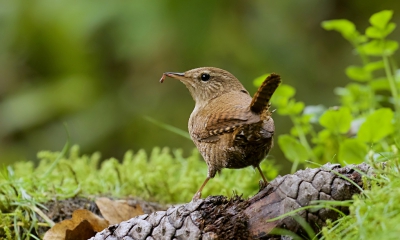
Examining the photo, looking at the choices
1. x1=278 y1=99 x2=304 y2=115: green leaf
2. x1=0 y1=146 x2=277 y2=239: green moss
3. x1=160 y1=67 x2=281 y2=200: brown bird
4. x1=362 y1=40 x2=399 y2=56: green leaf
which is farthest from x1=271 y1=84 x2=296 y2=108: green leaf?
x1=362 y1=40 x2=399 y2=56: green leaf

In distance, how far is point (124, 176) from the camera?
327 centimetres

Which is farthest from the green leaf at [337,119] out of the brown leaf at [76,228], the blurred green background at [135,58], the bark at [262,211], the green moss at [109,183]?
the blurred green background at [135,58]

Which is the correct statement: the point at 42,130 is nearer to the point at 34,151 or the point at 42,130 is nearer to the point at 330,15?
the point at 34,151

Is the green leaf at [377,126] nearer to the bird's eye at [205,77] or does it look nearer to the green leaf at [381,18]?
the green leaf at [381,18]

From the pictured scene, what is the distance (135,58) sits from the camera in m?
5.72

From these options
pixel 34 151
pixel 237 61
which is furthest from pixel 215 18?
pixel 34 151

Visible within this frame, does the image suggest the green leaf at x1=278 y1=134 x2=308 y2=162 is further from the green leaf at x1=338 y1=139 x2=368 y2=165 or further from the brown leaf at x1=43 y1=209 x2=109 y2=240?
the brown leaf at x1=43 y1=209 x2=109 y2=240

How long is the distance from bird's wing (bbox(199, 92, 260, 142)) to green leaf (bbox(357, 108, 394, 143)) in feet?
1.78

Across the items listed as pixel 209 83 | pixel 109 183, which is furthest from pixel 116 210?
pixel 209 83

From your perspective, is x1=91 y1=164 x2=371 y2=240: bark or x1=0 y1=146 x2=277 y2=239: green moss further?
x1=0 y1=146 x2=277 y2=239: green moss

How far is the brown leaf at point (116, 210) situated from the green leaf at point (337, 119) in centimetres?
107

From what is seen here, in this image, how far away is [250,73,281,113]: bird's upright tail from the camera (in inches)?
82.6

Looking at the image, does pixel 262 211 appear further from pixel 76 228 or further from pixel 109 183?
pixel 109 183

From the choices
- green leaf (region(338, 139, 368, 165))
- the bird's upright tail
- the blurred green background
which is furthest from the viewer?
the blurred green background
